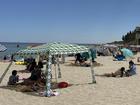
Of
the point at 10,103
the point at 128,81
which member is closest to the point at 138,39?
the point at 128,81

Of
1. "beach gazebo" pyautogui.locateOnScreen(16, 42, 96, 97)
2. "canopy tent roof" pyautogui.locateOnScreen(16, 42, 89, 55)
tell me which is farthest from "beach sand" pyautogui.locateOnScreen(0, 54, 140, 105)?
"canopy tent roof" pyautogui.locateOnScreen(16, 42, 89, 55)

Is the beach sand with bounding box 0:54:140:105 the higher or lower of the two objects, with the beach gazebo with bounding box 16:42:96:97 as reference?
lower

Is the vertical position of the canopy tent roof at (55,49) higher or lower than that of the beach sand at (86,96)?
higher

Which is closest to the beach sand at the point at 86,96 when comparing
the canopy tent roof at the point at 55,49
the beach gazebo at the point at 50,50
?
the beach gazebo at the point at 50,50

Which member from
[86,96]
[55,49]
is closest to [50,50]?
[55,49]

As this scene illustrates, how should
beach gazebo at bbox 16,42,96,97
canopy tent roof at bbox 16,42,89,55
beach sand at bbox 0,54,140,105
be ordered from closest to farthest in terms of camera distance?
beach sand at bbox 0,54,140,105 < beach gazebo at bbox 16,42,96,97 < canopy tent roof at bbox 16,42,89,55

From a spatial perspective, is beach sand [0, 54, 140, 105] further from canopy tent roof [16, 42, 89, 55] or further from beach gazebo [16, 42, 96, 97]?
canopy tent roof [16, 42, 89, 55]

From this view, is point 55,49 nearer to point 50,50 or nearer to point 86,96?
point 50,50

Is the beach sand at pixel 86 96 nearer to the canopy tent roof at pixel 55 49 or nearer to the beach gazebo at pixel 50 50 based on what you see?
the beach gazebo at pixel 50 50

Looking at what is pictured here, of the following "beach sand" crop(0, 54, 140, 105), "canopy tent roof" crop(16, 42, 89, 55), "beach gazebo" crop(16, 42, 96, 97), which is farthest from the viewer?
"canopy tent roof" crop(16, 42, 89, 55)

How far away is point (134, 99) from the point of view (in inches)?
504

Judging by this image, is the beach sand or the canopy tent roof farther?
the canopy tent roof

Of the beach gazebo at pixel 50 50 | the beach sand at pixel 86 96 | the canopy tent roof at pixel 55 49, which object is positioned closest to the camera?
the beach sand at pixel 86 96

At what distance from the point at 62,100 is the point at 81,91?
2.13 meters
